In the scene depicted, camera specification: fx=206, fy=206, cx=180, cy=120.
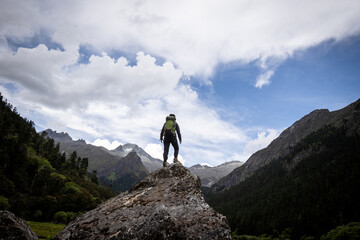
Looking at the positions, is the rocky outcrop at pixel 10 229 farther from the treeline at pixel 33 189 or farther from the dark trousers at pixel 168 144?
the treeline at pixel 33 189

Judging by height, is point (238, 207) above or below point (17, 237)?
below

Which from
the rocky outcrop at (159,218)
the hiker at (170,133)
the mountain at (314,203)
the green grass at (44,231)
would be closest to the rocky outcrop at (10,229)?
the rocky outcrop at (159,218)

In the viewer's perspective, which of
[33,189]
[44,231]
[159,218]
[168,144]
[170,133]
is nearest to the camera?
[159,218]

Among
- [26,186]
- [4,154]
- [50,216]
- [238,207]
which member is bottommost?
[238,207]

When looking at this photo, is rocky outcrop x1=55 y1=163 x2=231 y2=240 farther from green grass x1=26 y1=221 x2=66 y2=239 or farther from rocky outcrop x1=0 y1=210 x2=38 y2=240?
green grass x1=26 y1=221 x2=66 y2=239

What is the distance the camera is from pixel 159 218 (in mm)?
5684

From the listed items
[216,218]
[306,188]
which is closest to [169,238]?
[216,218]

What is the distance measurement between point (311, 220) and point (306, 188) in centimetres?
5084

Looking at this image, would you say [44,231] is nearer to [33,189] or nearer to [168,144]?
[33,189]

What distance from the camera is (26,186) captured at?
8362 cm

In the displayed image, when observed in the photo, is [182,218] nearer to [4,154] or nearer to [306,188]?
[4,154]

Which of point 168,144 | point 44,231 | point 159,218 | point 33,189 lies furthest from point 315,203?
point 159,218

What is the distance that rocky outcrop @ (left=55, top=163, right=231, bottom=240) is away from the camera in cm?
569

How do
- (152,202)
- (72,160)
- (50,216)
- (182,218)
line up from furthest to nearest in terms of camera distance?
(72,160) → (50,216) → (152,202) → (182,218)
